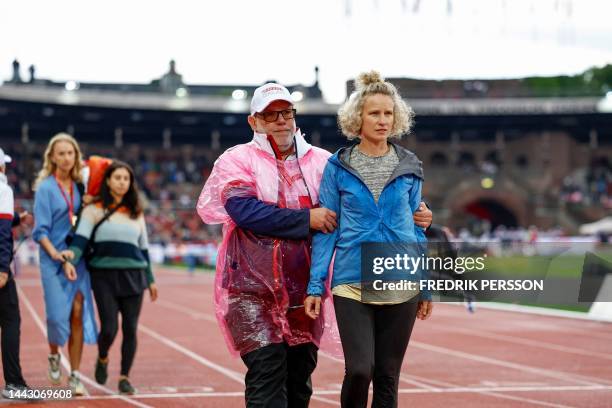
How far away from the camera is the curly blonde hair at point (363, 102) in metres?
5.35

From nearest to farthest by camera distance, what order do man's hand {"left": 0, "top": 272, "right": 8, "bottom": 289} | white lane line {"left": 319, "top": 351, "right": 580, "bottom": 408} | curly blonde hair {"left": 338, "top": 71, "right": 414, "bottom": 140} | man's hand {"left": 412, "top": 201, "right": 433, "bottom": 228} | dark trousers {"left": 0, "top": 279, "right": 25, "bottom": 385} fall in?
1. curly blonde hair {"left": 338, "top": 71, "right": 414, "bottom": 140}
2. man's hand {"left": 412, "top": 201, "right": 433, "bottom": 228}
3. man's hand {"left": 0, "top": 272, "right": 8, "bottom": 289}
4. dark trousers {"left": 0, "top": 279, "right": 25, "bottom": 385}
5. white lane line {"left": 319, "top": 351, "right": 580, "bottom": 408}

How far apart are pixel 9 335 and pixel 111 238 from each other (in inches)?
46.5

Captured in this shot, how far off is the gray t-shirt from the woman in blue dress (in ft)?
14.5

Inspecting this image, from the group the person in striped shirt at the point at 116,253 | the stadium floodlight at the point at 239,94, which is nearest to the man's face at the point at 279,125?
the person in striped shirt at the point at 116,253

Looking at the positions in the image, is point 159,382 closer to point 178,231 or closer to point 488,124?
point 178,231

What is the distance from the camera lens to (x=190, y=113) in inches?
2586

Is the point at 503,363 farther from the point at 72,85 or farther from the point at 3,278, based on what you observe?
the point at 72,85

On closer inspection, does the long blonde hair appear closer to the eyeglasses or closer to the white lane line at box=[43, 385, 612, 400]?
the white lane line at box=[43, 385, 612, 400]

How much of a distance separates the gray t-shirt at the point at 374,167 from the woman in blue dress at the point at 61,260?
442 cm

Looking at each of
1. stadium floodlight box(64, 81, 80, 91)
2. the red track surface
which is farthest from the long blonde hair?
stadium floodlight box(64, 81, 80, 91)

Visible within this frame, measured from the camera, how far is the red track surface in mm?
9180

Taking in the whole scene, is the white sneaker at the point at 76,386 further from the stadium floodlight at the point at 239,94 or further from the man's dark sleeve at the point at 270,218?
the stadium floodlight at the point at 239,94

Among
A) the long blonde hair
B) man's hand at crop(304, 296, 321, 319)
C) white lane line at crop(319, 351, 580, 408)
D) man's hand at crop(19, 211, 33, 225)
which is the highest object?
the long blonde hair

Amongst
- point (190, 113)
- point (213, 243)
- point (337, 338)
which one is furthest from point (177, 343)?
point (190, 113)
